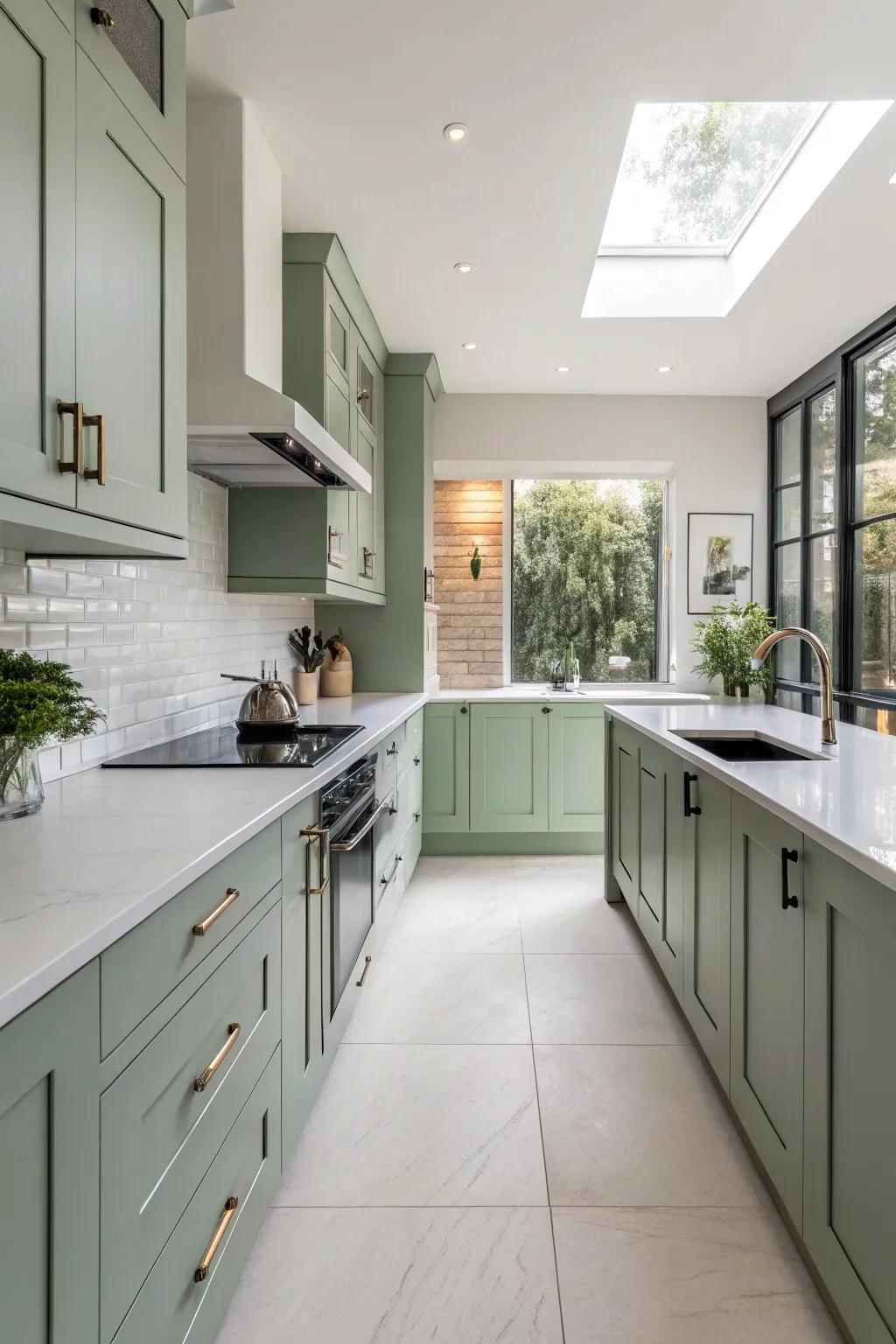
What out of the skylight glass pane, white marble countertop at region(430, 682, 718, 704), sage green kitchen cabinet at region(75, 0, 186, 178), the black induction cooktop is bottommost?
the black induction cooktop

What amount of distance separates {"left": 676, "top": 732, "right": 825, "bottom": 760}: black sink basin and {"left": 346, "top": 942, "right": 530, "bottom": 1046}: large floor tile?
3.46 ft

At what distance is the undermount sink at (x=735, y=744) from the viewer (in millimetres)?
2590

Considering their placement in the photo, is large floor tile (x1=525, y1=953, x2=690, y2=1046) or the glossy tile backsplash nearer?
the glossy tile backsplash

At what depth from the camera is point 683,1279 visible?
4.82 feet

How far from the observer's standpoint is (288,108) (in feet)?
7.12

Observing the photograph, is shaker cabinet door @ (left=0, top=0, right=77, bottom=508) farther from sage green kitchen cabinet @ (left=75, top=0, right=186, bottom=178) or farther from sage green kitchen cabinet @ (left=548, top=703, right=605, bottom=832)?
sage green kitchen cabinet @ (left=548, top=703, right=605, bottom=832)

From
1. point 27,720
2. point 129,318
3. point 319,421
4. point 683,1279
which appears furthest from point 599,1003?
point 129,318

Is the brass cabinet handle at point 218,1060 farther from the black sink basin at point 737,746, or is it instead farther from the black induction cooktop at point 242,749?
the black sink basin at point 737,746

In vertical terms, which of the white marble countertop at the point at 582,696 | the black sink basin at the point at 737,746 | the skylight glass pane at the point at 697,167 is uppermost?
the skylight glass pane at the point at 697,167

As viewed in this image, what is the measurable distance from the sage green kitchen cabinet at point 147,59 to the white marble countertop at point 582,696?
2.95 meters

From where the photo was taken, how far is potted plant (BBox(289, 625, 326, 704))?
354 centimetres

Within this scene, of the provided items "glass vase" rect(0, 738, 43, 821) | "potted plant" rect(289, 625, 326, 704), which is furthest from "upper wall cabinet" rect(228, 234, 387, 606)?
"glass vase" rect(0, 738, 43, 821)

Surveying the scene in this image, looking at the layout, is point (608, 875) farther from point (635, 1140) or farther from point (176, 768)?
point (176, 768)

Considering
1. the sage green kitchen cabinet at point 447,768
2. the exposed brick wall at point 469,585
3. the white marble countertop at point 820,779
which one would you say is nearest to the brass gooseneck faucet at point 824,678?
the white marble countertop at point 820,779
